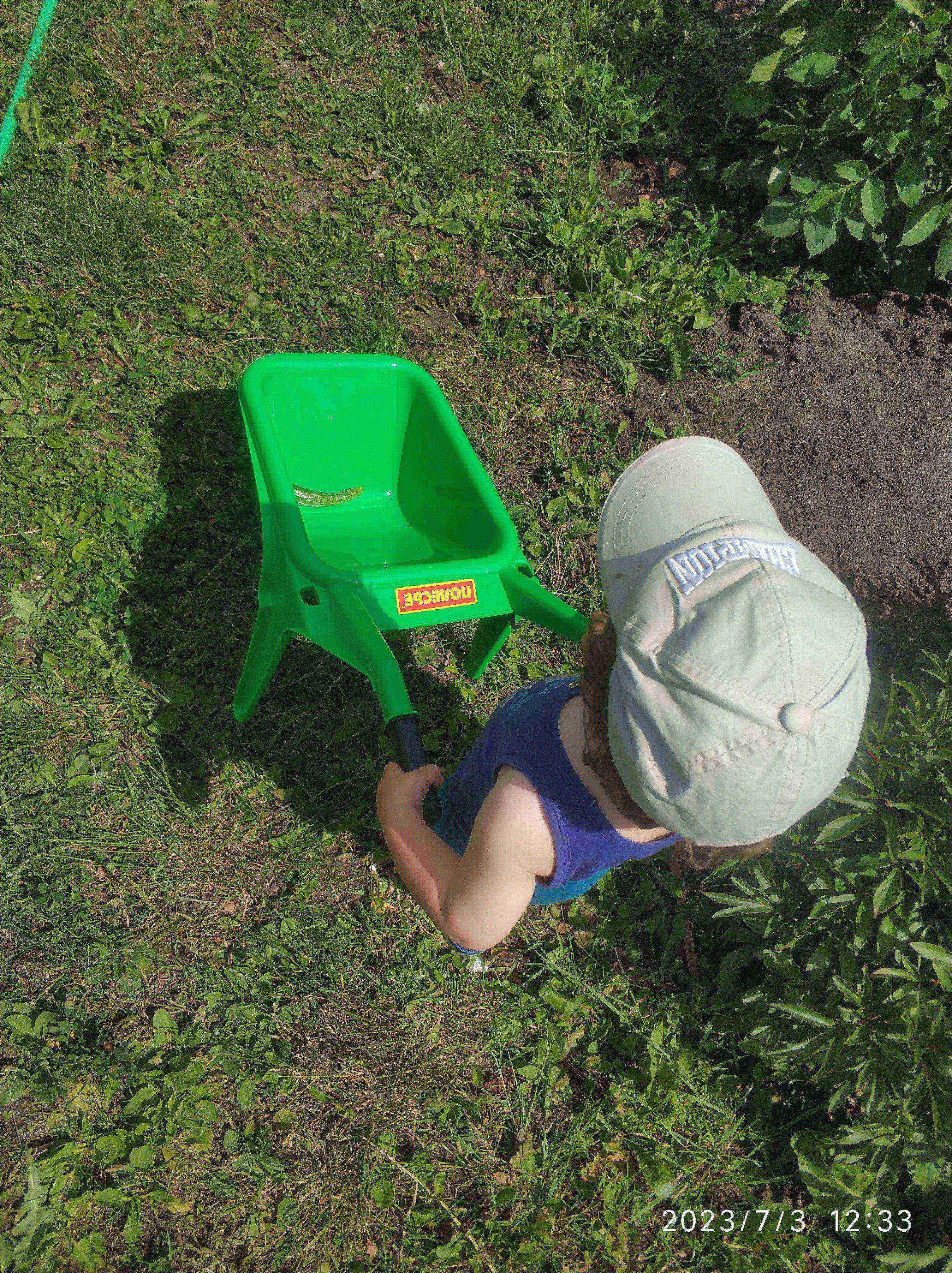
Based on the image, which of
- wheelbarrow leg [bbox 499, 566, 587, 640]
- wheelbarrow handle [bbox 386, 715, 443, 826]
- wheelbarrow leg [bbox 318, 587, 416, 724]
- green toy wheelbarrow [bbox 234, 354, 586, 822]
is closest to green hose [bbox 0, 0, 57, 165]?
green toy wheelbarrow [bbox 234, 354, 586, 822]

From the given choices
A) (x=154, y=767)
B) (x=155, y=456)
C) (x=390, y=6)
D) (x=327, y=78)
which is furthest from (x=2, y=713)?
(x=390, y=6)

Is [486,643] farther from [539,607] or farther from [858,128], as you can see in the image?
[858,128]

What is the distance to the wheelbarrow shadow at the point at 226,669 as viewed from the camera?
2270 millimetres

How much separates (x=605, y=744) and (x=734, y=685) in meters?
0.27

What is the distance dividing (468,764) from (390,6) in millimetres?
3093

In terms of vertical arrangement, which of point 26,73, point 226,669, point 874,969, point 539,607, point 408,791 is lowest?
point 874,969

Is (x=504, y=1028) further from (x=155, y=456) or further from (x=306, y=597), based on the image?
(x=155, y=456)

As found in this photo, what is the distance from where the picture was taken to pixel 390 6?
3283 millimetres

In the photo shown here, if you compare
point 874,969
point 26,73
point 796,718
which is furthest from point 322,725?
point 26,73

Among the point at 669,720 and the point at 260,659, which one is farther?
the point at 260,659

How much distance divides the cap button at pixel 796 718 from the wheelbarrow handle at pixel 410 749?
0.69 metres

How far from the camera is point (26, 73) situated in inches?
110

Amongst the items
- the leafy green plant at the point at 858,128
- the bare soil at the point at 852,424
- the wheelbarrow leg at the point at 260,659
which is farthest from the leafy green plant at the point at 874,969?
the leafy green plant at the point at 858,128

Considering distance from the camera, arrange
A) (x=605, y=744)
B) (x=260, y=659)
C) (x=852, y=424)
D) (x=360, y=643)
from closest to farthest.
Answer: (x=605, y=744)
(x=360, y=643)
(x=260, y=659)
(x=852, y=424)
